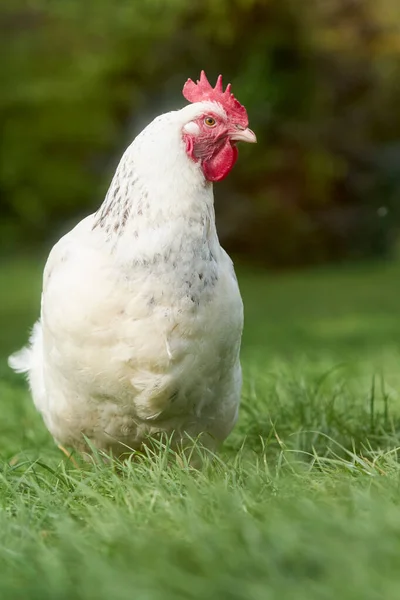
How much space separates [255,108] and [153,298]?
944cm

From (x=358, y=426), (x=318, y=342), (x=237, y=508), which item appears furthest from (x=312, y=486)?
(x=318, y=342)

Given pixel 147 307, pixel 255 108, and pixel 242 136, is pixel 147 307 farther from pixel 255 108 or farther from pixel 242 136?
pixel 255 108

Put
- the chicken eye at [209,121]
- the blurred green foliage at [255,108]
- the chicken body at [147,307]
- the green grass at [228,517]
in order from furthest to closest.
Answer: the blurred green foliage at [255,108] → the chicken eye at [209,121] → the chicken body at [147,307] → the green grass at [228,517]

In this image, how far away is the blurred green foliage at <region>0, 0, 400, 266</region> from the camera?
41.2 feet

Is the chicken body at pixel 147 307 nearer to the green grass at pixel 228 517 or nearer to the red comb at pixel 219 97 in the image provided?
the red comb at pixel 219 97

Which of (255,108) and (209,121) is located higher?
(255,108)

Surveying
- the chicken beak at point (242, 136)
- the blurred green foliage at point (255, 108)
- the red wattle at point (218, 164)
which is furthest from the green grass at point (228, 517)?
the blurred green foliage at point (255, 108)

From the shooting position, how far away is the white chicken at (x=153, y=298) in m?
3.45

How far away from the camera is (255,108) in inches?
494

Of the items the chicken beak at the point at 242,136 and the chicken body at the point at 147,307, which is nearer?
the chicken body at the point at 147,307

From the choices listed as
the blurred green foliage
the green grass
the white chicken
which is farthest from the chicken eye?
the blurred green foliage

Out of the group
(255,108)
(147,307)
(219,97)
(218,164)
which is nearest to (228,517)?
(147,307)

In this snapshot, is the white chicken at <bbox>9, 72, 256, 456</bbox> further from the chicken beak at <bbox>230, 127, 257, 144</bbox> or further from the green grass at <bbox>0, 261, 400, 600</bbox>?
the green grass at <bbox>0, 261, 400, 600</bbox>

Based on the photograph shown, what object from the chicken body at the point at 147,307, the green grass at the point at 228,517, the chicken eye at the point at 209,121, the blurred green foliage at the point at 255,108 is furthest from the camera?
the blurred green foliage at the point at 255,108
